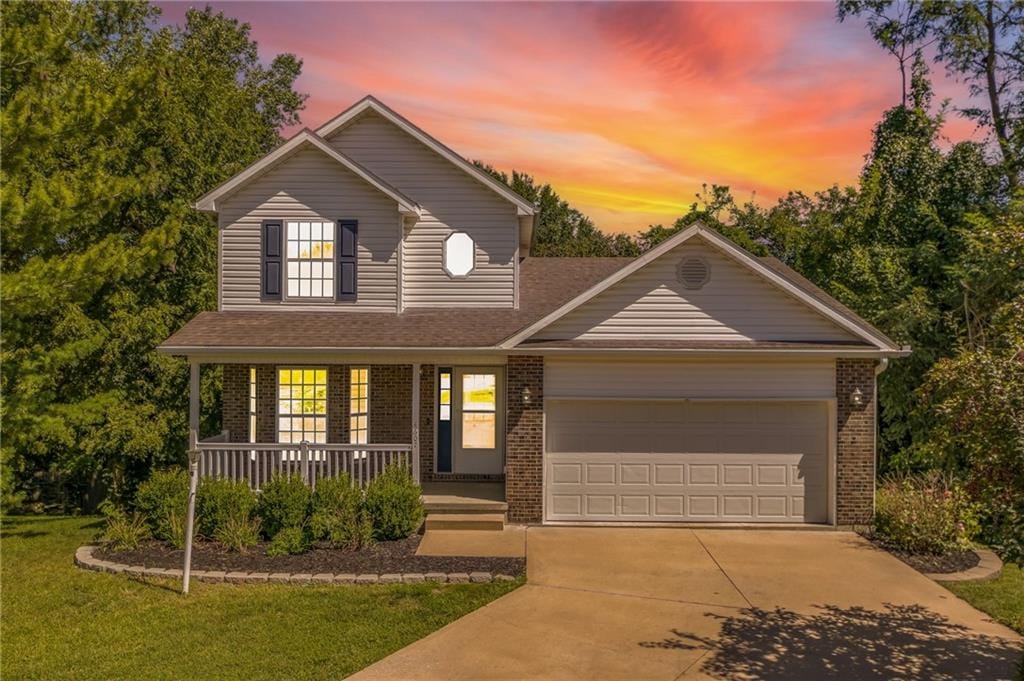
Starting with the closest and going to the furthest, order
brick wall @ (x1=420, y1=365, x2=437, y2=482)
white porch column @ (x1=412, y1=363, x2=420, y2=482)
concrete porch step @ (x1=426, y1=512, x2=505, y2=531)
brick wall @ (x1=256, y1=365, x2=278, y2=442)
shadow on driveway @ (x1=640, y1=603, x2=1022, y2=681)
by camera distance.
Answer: shadow on driveway @ (x1=640, y1=603, x2=1022, y2=681), concrete porch step @ (x1=426, y1=512, x2=505, y2=531), white porch column @ (x1=412, y1=363, x2=420, y2=482), brick wall @ (x1=256, y1=365, x2=278, y2=442), brick wall @ (x1=420, y1=365, x2=437, y2=482)

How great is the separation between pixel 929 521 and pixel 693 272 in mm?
5469

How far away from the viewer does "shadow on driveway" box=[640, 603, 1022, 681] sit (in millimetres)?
6723

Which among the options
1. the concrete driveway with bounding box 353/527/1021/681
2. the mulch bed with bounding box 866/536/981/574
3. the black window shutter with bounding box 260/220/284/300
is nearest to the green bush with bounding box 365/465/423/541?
the concrete driveway with bounding box 353/527/1021/681

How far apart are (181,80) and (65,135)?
8.74 metres

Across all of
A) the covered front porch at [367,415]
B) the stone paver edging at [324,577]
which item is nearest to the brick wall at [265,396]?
the covered front porch at [367,415]

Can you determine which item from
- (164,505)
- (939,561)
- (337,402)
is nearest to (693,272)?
(939,561)

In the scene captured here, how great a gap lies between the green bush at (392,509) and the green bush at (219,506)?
6.47 feet

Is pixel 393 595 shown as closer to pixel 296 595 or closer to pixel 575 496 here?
pixel 296 595

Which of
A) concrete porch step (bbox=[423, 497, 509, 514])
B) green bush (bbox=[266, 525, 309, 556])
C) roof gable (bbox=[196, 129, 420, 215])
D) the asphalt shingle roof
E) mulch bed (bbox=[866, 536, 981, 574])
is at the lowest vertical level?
mulch bed (bbox=[866, 536, 981, 574])

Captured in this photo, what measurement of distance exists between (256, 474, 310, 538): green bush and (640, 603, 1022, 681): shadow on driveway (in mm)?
6215

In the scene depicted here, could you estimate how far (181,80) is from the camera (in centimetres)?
1984

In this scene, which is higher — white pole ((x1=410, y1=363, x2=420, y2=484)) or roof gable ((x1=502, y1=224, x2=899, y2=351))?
roof gable ((x1=502, y1=224, x2=899, y2=351))

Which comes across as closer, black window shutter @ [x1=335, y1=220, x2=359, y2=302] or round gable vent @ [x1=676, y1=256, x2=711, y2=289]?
round gable vent @ [x1=676, y1=256, x2=711, y2=289]

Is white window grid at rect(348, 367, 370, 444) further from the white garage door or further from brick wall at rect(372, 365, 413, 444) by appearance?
the white garage door
